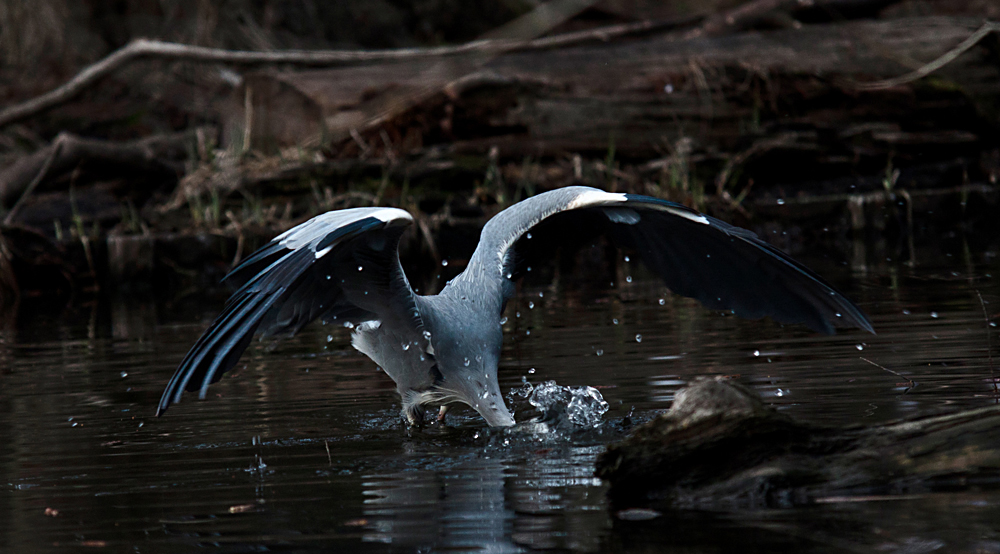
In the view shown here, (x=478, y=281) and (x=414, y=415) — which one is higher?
(x=478, y=281)

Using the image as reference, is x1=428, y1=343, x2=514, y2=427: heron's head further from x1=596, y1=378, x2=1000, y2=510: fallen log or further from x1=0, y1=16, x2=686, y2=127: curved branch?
x1=0, y1=16, x2=686, y2=127: curved branch

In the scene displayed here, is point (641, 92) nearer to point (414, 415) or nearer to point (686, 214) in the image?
point (686, 214)

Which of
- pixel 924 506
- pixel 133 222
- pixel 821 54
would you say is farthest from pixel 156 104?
pixel 924 506

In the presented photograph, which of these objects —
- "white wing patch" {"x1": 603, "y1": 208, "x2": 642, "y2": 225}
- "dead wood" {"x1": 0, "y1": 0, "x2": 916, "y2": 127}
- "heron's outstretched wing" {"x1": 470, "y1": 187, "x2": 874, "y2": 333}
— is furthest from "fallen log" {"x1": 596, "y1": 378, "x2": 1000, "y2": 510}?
"dead wood" {"x1": 0, "y1": 0, "x2": 916, "y2": 127}

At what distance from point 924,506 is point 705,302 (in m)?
2.17

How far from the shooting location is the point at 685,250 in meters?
4.95

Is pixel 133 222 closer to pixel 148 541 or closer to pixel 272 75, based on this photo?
pixel 272 75

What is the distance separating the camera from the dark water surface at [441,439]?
2705 mm

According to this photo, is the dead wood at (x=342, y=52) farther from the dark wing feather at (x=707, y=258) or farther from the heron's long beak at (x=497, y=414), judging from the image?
the heron's long beak at (x=497, y=414)

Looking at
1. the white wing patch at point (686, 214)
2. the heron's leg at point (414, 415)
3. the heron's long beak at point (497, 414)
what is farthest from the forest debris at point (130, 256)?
the white wing patch at point (686, 214)

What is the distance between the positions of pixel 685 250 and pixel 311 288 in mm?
1655

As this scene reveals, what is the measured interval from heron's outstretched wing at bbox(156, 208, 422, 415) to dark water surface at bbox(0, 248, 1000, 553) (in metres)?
0.38

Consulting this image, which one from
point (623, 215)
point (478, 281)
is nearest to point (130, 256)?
point (478, 281)

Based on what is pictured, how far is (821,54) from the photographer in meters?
10.5
